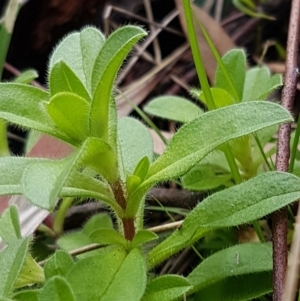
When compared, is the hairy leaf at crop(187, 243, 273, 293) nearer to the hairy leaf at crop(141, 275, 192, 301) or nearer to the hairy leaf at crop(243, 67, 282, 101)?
the hairy leaf at crop(141, 275, 192, 301)

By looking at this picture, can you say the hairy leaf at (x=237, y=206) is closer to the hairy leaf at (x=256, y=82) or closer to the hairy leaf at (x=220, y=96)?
the hairy leaf at (x=220, y=96)

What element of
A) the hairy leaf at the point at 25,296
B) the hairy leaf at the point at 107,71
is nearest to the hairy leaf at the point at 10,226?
the hairy leaf at the point at 25,296

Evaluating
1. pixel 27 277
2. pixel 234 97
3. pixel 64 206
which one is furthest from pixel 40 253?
pixel 234 97

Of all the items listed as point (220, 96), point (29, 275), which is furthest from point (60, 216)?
point (220, 96)

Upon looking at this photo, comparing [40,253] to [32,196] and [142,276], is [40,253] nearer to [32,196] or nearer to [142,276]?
[142,276]

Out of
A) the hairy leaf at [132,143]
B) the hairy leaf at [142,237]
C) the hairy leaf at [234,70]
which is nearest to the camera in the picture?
the hairy leaf at [142,237]
